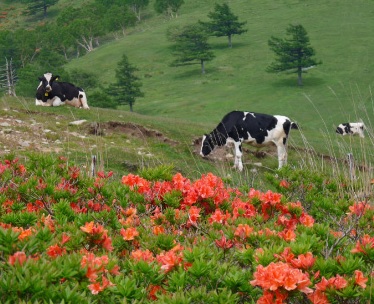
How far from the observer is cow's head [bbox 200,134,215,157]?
66.3ft

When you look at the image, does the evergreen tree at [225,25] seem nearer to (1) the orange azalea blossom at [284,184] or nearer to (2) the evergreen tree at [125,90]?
(2) the evergreen tree at [125,90]

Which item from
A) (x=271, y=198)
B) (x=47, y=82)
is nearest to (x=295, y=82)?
(x=47, y=82)

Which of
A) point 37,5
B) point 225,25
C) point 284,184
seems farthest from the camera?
point 37,5

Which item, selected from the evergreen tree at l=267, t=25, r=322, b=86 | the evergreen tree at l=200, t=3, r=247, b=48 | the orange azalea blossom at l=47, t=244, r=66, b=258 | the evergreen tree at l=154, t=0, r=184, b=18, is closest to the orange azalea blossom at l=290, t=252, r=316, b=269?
the orange azalea blossom at l=47, t=244, r=66, b=258

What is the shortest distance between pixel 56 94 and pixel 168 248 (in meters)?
21.0

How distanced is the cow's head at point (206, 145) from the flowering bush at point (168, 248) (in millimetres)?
13797

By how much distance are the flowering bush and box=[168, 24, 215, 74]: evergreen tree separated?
61.4 metres

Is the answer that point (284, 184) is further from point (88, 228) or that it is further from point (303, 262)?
point (303, 262)

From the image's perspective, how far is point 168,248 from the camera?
3998 millimetres

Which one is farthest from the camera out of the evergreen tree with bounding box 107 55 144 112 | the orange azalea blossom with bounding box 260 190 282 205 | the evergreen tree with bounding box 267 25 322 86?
the evergreen tree with bounding box 267 25 322 86

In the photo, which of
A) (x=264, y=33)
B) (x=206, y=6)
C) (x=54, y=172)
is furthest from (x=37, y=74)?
(x=54, y=172)

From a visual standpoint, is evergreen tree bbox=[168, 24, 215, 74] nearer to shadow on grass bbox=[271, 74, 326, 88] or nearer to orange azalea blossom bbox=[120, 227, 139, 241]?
shadow on grass bbox=[271, 74, 326, 88]

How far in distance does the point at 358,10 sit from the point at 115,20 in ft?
122

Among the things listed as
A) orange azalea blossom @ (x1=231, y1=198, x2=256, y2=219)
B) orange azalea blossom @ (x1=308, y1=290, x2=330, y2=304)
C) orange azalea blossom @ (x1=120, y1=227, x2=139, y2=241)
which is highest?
orange azalea blossom @ (x1=120, y1=227, x2=139, y2=241)
